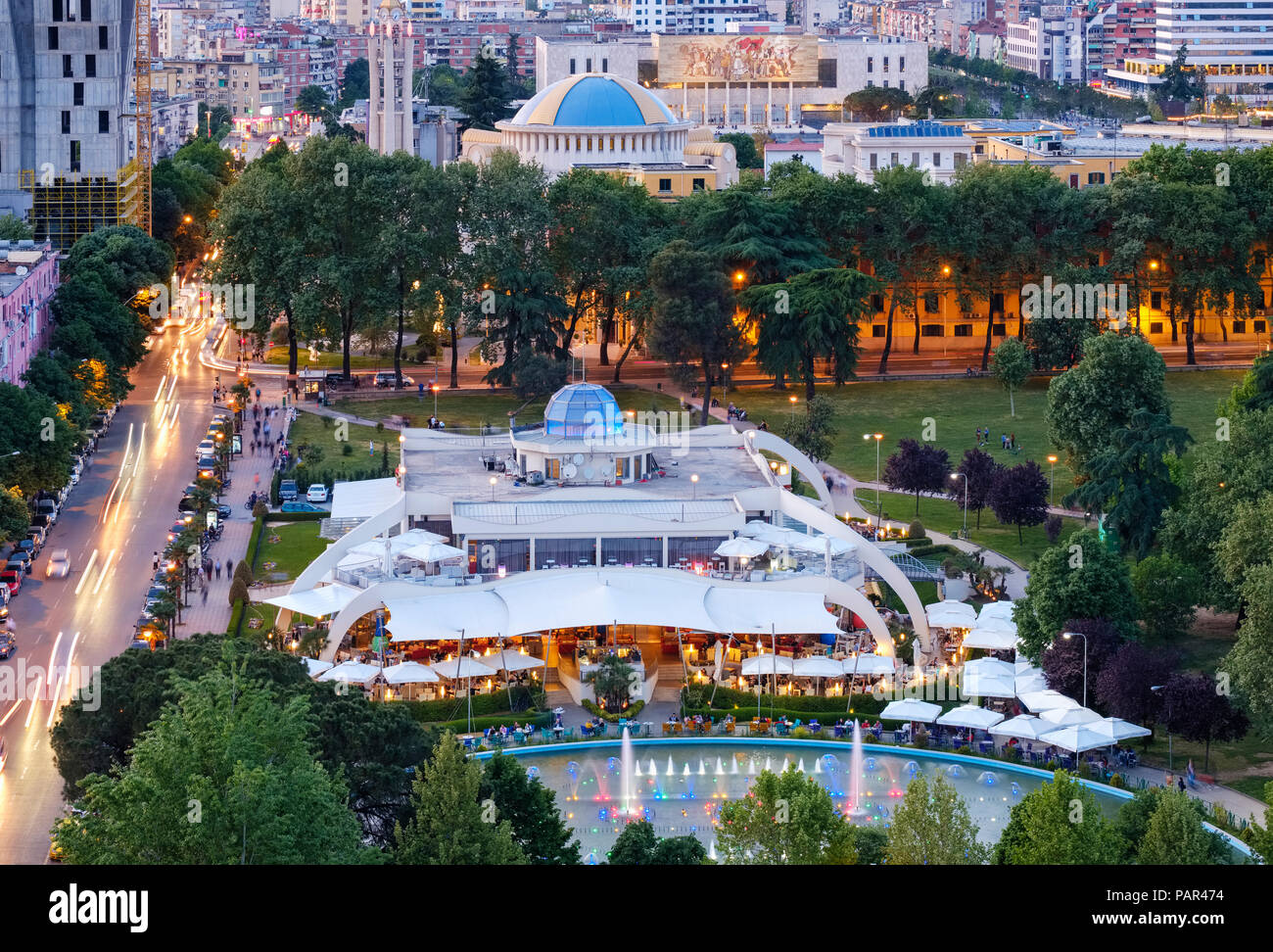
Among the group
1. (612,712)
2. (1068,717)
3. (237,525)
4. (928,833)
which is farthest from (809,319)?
(928,833)

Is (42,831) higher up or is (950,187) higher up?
(950,187)

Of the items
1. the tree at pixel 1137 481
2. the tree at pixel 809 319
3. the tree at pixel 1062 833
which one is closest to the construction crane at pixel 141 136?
the tree at pixel 809 319

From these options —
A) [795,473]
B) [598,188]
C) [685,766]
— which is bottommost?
[685,766]

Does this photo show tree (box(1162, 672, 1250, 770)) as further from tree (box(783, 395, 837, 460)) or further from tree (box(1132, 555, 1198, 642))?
tree (box(783, 395, 837, 460))

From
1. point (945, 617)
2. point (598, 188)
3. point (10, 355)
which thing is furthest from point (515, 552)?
point (598, 188)

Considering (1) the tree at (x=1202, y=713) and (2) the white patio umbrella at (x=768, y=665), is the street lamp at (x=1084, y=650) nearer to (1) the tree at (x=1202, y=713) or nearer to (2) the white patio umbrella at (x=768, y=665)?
(1) the tree at (x=1202, y=713)

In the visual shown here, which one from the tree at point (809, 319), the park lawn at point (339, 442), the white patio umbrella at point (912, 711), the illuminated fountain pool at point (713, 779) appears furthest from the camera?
the tree at point (809, 319)

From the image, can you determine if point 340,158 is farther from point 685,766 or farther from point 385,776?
point 385,776
